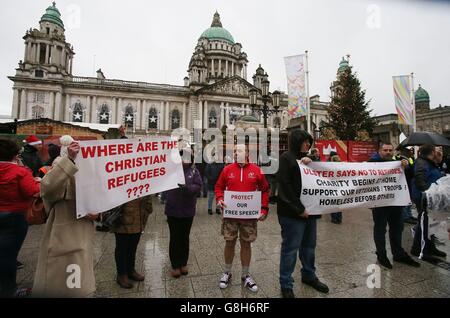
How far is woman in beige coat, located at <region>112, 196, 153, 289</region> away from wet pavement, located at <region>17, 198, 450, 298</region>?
17 centimetres

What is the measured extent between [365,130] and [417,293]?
81.1 feet

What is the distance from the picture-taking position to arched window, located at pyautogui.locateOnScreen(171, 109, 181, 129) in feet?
146

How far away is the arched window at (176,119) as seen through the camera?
146 feet

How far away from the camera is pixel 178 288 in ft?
10.0

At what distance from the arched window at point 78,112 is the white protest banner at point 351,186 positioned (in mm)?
Result: 45913

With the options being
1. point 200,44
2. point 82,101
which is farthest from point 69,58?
point 200,44

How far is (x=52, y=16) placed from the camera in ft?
137

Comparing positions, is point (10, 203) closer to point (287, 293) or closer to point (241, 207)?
point (241, 207)

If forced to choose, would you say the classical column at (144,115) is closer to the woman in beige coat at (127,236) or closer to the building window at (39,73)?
the building window at (39,73)

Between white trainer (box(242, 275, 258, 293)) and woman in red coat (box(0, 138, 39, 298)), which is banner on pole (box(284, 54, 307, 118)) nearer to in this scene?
white trainer (box(242, 275, 258, 293))

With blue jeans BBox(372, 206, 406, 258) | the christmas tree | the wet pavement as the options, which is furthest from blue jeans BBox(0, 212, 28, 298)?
the christmas tree

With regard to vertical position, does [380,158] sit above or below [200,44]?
below
